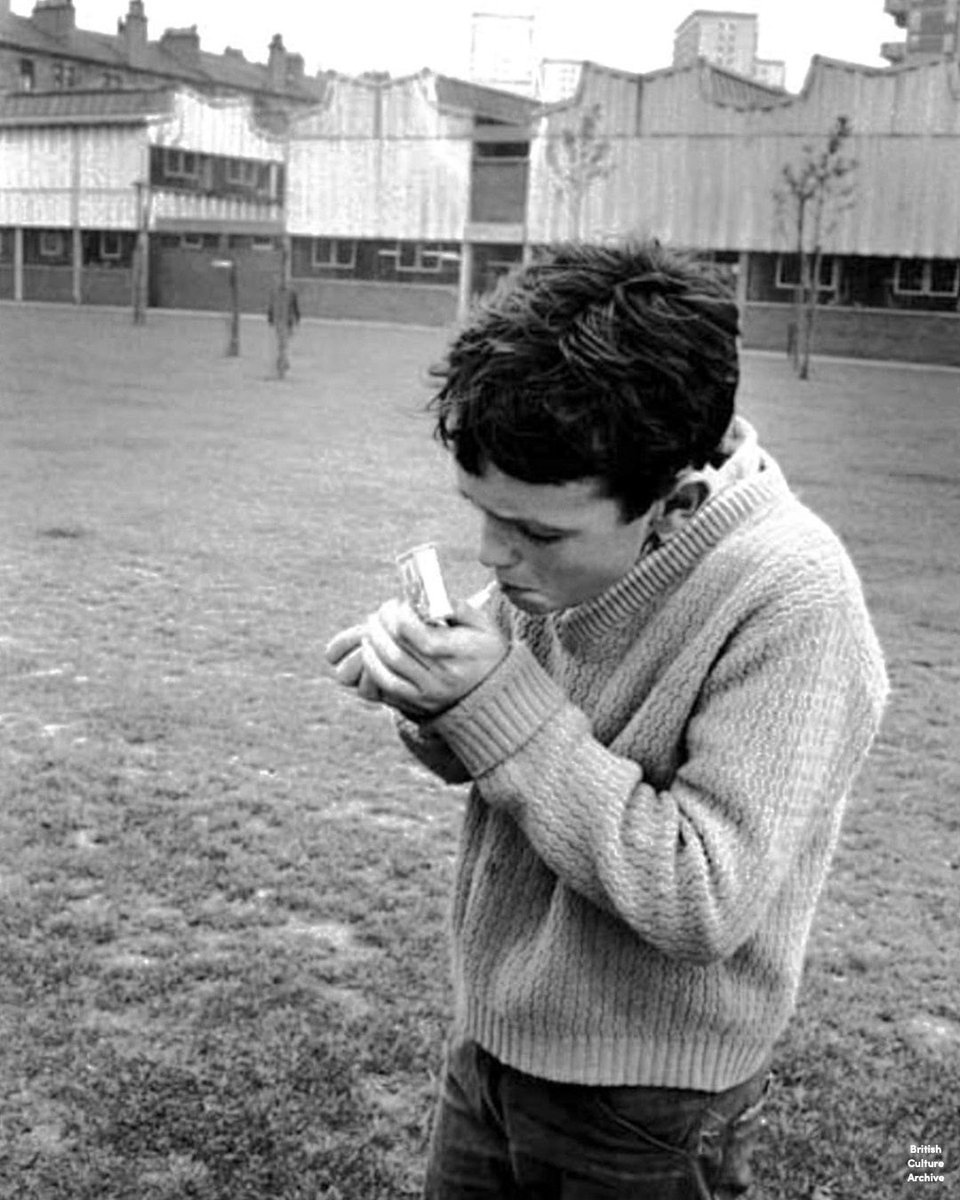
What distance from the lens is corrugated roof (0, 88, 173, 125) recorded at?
55969mm

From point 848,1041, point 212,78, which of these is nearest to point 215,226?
point 212,78

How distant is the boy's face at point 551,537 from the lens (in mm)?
1697

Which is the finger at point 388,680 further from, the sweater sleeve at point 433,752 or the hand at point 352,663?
the sweater sleeve at point 433,752

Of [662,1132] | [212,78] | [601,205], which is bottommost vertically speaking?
[662,1132]

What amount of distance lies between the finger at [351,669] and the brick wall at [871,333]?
4408cm

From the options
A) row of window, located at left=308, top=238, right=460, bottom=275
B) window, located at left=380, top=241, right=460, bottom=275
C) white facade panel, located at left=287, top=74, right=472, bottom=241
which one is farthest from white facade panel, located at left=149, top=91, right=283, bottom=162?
window, located at left=380, top=241, right=460, bottom=275

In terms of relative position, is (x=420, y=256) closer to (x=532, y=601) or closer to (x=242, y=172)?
(x=242, y=172)

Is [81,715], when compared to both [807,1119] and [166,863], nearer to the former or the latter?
[166,863]

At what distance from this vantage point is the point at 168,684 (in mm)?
7484

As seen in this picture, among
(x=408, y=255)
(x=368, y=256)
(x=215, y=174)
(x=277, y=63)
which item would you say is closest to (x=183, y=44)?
(x=277, y=63)

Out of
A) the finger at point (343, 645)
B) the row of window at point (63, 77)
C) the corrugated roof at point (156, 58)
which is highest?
the corrugated roof at point (156, 58)

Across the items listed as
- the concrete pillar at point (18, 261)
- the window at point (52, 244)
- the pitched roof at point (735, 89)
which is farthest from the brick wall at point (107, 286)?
the pitched roof at point (735, 89)

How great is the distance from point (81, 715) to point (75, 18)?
7741cm

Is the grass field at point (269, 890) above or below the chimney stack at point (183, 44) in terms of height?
below
